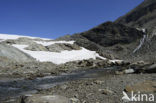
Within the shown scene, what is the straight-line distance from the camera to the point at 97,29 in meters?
63.4

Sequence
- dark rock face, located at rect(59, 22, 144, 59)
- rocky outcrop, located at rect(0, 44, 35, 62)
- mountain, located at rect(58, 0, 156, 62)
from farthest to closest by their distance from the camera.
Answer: dark rock face, located at rect(59, 22, 144, 59)
mountain, located at rect(58, 0, 156, 62)
rocky outcrop, located at rect(0, 44, 35, 62)

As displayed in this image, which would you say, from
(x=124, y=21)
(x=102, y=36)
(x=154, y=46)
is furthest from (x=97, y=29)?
(x=124, y=21)

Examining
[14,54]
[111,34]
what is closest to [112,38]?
[111,34]

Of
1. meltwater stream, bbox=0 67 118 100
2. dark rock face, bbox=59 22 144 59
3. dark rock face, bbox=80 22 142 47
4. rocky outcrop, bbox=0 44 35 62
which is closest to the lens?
meltwater stream, bbox=0 67 118 100

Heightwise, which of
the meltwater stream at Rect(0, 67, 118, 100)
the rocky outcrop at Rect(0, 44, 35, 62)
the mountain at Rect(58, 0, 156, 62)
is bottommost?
the meltwater stream at Rect(0, 67, 118, 100)

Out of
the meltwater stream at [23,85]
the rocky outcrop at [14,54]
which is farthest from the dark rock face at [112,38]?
the meltwater stream at [23,85]

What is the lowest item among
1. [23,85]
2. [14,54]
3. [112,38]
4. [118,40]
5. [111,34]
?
[23,85]

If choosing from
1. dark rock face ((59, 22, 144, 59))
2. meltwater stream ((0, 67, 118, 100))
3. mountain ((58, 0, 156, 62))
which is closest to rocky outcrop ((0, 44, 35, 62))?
meltwater stream ((0, 67, 118, 100))

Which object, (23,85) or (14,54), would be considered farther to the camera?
(14,54)

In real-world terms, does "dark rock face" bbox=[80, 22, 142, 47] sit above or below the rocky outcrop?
above

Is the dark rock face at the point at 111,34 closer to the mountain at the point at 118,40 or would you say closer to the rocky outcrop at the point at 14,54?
the mountain at the point at 118,40

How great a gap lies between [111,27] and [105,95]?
57542mm

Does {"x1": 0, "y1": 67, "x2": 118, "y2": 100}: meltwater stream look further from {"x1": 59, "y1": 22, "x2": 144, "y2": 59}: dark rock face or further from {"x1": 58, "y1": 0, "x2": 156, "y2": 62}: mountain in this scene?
{"x1": 59, "y1": 22, "x2": 144, "y2": 59}: dark rock face

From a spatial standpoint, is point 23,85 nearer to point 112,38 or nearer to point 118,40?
point 118,40
